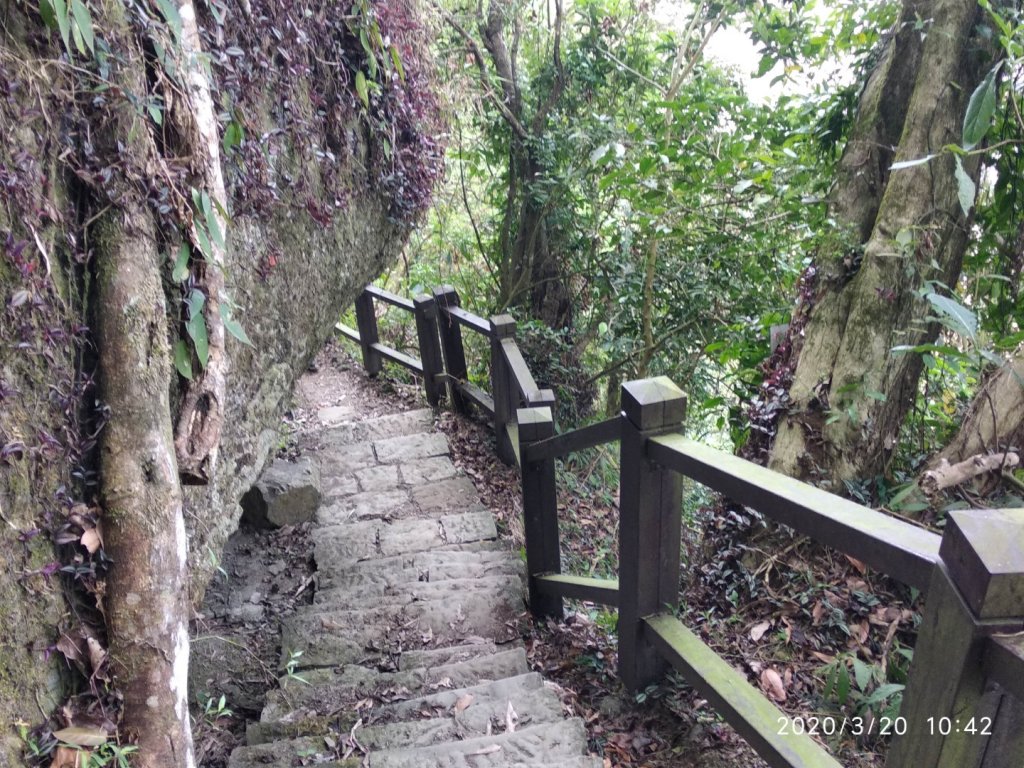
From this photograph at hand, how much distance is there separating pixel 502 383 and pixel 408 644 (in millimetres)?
2130

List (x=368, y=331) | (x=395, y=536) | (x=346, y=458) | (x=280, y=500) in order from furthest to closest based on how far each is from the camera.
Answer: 1. (x=368, y=331)
2. (x=346, y=458)
3. (x=280, y=500)
4. (x=395, y=536)

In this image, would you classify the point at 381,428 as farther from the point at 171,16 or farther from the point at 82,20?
the point at 82,20

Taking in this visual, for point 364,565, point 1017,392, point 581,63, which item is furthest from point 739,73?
point 364,565

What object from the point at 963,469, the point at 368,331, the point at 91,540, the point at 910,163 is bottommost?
the point at 368,331

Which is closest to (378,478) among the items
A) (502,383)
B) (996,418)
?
(502,383)

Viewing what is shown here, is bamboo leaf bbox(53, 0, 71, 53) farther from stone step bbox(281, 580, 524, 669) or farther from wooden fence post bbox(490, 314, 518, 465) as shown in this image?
wooden fence post bbox(490, 314, 518, 465)

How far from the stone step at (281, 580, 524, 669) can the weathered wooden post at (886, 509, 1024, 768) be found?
7.93 feet

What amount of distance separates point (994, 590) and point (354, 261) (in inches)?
172

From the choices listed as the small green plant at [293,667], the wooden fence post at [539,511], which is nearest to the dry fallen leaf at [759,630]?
the wooden fence post at [539,511]

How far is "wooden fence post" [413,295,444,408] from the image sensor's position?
6176mm

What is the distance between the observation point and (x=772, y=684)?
250cm

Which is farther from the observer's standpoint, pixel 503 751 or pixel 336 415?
pixel 336 415

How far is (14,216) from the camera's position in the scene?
1723 mm

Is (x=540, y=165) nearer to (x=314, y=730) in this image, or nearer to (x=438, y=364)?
(x=438, y=364)
